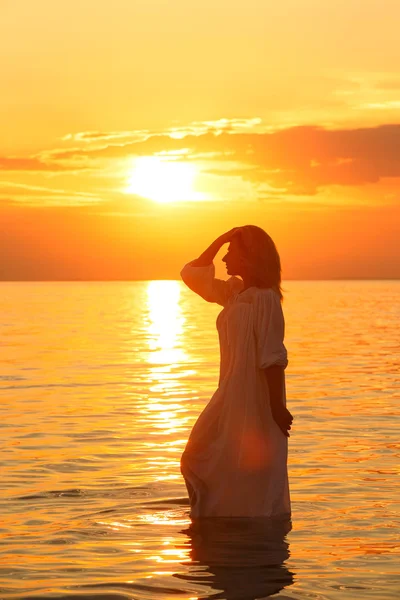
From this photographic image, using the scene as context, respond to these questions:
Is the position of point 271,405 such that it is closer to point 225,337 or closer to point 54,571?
point 225,337

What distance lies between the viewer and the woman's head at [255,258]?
8852mm

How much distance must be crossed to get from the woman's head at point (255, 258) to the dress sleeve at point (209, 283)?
0.73ft

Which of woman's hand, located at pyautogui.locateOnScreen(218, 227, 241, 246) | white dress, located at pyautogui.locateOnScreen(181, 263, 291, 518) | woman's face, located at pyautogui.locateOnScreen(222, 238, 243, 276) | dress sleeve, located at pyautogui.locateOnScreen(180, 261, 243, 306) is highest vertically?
woman's hand, located at pyautogui.locateOnScreen(218, 227, 241, 246)

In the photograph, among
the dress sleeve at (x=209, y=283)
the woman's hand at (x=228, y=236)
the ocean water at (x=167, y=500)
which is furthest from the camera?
the dress sleeve at (x=209, y=283)

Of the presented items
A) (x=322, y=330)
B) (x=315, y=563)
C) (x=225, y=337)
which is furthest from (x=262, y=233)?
(x=322, y=330)

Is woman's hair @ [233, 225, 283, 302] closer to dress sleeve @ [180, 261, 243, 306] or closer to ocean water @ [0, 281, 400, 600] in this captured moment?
dress sleeve @ [180, 261, 243, 306]

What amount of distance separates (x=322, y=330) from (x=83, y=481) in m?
38.8

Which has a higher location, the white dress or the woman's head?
the woman's head

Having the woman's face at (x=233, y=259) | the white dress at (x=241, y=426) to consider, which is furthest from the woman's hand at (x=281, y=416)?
the woman's face at (x=233, y=259)

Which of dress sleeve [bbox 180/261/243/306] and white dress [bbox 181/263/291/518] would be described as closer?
white dress [bbox 181/263/291/518]

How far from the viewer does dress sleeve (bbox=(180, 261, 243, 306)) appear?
30.3 feet

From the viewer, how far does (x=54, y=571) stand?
26.7 feet

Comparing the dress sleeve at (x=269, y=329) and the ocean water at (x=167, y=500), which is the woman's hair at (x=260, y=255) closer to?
the dress sleeve at (x=269, y=329)

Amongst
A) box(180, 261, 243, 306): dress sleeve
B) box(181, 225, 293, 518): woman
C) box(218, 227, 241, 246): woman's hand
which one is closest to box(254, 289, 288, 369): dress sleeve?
box(181, 225, 293, 518): woman
